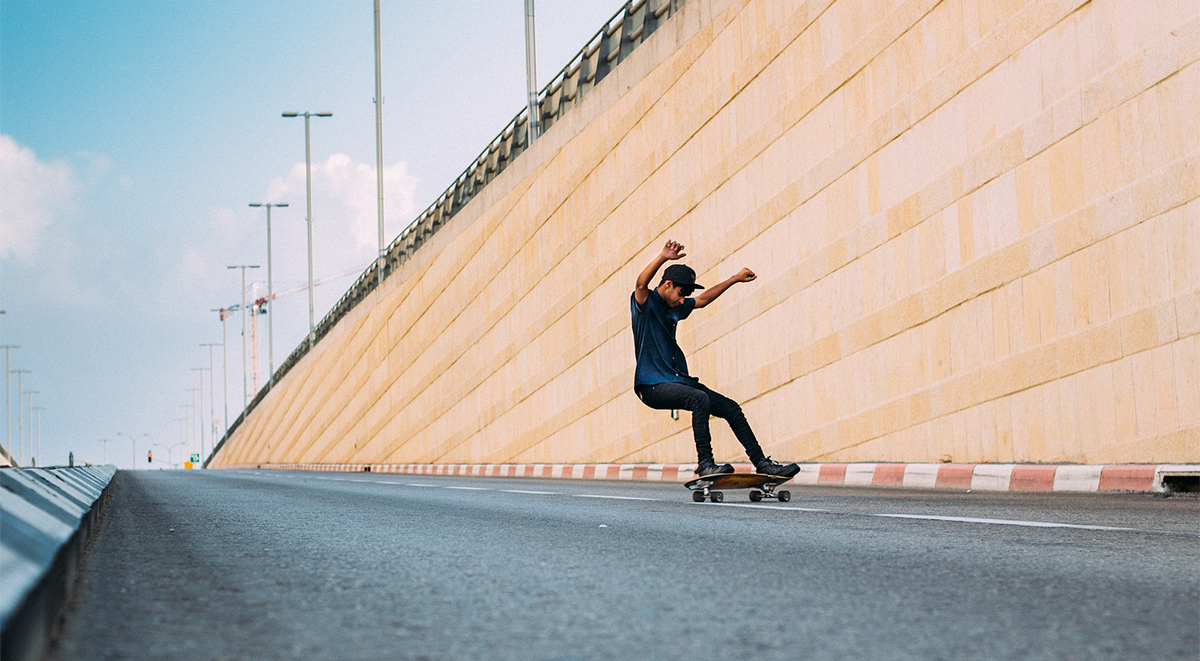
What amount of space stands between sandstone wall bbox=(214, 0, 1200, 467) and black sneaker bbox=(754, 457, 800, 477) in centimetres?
349

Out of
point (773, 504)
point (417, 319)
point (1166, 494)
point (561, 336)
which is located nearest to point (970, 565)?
point (773, 504)

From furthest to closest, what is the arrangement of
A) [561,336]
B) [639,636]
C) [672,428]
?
[561,336] → [672,428] → [639,636]

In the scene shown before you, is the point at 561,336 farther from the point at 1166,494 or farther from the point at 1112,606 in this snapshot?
the point at 1112,606

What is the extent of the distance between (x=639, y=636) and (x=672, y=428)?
17.9m

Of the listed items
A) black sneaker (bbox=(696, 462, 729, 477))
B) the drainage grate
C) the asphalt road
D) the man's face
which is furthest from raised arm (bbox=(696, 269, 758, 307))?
the drainage grate

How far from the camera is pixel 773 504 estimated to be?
9797 mm

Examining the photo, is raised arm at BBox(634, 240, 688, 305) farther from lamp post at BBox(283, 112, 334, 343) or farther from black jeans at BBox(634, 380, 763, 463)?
lamp post at BBox(283, 112, 334, 343)

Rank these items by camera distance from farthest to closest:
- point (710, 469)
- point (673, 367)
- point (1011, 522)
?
point (673, 367), point (710, 469), point (1011, 522)

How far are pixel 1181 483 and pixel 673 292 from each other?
428cm

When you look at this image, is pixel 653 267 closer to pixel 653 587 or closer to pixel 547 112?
pixel 653 587

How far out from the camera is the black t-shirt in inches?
410

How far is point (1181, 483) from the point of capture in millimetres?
10273

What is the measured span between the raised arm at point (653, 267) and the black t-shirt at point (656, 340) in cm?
7

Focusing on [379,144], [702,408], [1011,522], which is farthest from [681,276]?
[379,144]
